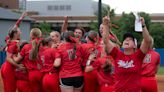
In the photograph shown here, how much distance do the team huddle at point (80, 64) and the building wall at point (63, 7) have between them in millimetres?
95306

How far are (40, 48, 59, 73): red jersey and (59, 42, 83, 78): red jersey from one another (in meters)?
0.75

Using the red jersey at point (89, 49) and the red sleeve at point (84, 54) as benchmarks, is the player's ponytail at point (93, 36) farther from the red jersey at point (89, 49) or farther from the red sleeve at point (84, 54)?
the red sleeve at point (84, 54)

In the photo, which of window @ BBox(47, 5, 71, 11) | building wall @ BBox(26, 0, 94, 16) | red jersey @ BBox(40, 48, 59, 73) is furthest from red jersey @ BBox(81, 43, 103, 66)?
window @ BBox(47, 5, 71, 11)

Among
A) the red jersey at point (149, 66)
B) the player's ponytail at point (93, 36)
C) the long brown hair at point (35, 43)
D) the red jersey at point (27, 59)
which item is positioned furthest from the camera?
the red jersey at point (27, 59)

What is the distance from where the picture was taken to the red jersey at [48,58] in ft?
32.6

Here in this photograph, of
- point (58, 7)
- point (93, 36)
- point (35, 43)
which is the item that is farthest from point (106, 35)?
point (58, 7)

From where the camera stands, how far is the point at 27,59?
10359 mm

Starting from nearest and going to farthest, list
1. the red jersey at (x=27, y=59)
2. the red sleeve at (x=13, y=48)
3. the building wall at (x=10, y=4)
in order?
the red jersey at (x=27, y=59)
the red sleeve at (x=13, y=48)
the building wall at (x=10, y=4)

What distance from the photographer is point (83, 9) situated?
358ft

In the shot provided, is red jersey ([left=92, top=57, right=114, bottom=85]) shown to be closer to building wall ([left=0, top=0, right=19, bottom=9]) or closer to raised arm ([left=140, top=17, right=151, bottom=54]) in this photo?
raised arm ([left=140, top=17, right=151, bottom=54])

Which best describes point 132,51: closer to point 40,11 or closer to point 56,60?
point 56,60

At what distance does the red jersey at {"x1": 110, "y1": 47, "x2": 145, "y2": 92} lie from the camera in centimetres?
714

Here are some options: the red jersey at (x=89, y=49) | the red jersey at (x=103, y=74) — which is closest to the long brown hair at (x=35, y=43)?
the red jersey at (x=89, y=49)

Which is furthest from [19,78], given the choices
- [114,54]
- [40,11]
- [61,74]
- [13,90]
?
[40,11]
